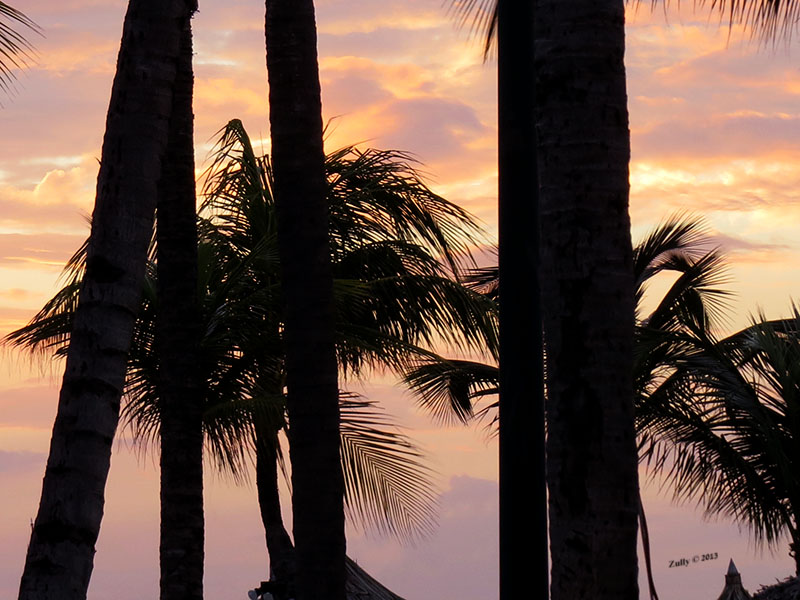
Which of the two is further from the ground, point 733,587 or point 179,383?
point 179,383

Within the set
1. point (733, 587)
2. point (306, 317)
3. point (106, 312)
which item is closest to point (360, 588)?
point (733, 587)

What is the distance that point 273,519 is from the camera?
56.3 feet

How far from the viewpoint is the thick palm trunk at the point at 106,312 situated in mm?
5199

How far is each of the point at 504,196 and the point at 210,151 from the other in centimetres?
1152

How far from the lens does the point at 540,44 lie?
5332 mm

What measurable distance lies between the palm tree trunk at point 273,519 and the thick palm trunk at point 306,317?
7967 millimetres

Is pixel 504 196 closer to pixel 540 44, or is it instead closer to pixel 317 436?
pixel 540 44

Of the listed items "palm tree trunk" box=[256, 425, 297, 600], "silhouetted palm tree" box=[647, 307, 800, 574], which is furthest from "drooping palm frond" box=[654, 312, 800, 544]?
"palm tree trunk" box=[256, 425, 297, 600]

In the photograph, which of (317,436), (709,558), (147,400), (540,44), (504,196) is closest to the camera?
(540,44)

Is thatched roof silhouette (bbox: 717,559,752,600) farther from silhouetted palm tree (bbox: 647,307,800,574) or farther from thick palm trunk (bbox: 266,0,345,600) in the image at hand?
thick palm trunk (bbox: 266,0,345,600)

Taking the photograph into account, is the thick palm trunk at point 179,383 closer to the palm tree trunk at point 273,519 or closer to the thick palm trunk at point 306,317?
the thick palm trunk at point 306,317

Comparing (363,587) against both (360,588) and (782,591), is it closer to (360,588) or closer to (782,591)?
(360,588)

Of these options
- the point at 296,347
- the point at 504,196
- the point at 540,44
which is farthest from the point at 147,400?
the point at 540,44

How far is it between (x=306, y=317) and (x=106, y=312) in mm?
2555
